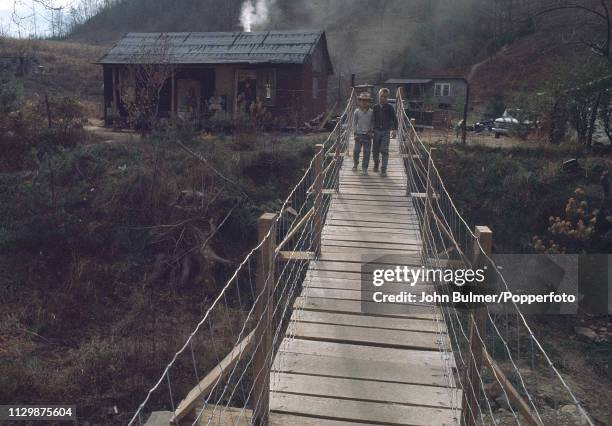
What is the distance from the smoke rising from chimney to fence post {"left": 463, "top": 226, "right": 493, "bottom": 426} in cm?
5685

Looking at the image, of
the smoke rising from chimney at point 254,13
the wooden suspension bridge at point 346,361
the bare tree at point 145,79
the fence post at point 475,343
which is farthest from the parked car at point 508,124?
the smoke rising from chimney at point 254,13

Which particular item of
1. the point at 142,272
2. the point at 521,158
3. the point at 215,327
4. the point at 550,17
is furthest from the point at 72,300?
the point at 550,17

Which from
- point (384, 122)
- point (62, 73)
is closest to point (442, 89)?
point (62, 73)

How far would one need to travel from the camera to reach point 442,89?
32.2 meters

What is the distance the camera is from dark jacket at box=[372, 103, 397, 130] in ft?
32.0

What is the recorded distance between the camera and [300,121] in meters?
21.0

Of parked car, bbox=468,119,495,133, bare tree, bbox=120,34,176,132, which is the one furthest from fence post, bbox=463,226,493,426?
parked car, bbox=468,119,495,133

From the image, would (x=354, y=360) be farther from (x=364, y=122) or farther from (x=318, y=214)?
(x=364, y=122)

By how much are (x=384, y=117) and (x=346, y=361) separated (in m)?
5.97

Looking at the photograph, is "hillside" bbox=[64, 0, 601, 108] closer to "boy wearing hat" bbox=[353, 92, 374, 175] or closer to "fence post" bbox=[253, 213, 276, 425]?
"boy wearing hat" bbox=[353, 92, 374, 175]

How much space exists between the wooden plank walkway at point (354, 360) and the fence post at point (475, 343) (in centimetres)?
19

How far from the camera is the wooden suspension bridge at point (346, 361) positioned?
3.93 m

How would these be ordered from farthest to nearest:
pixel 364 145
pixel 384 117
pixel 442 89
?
pixel 442 89 < pixel 364 145 < pixel 384 117

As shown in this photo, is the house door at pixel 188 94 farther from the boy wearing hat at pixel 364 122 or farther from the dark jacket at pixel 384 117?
the dark jacket at pixel 384 117
